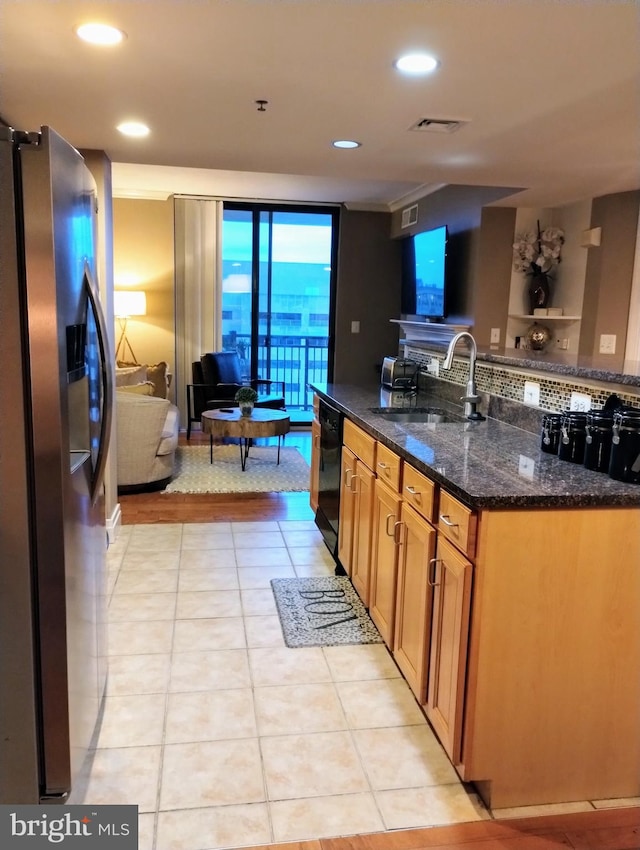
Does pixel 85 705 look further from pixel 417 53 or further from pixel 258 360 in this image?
pixel 258 360

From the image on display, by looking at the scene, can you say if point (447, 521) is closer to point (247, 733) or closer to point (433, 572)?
point (433, 572)

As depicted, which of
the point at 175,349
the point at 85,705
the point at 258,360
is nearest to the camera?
the point at 85,705

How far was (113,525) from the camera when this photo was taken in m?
3.89

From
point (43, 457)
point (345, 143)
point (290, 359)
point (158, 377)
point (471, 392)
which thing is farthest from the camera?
point (290, 359)

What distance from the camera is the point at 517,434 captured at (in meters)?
2.74

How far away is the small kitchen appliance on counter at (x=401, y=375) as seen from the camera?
411cm

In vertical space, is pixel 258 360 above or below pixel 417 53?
below

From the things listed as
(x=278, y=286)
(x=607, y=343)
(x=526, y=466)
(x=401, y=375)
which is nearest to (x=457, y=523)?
(x=526, y=466)

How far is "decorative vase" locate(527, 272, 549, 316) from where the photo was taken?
488 cm

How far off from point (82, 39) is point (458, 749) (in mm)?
2389

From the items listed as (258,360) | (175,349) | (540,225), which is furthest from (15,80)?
(258,360)

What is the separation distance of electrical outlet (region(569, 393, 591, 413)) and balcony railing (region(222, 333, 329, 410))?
5483mm

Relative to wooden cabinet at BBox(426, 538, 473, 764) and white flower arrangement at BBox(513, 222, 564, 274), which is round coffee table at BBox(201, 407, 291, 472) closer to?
white flower arrangement at BBox(513, 222, 564, 274)

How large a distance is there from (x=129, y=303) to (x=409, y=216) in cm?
294
